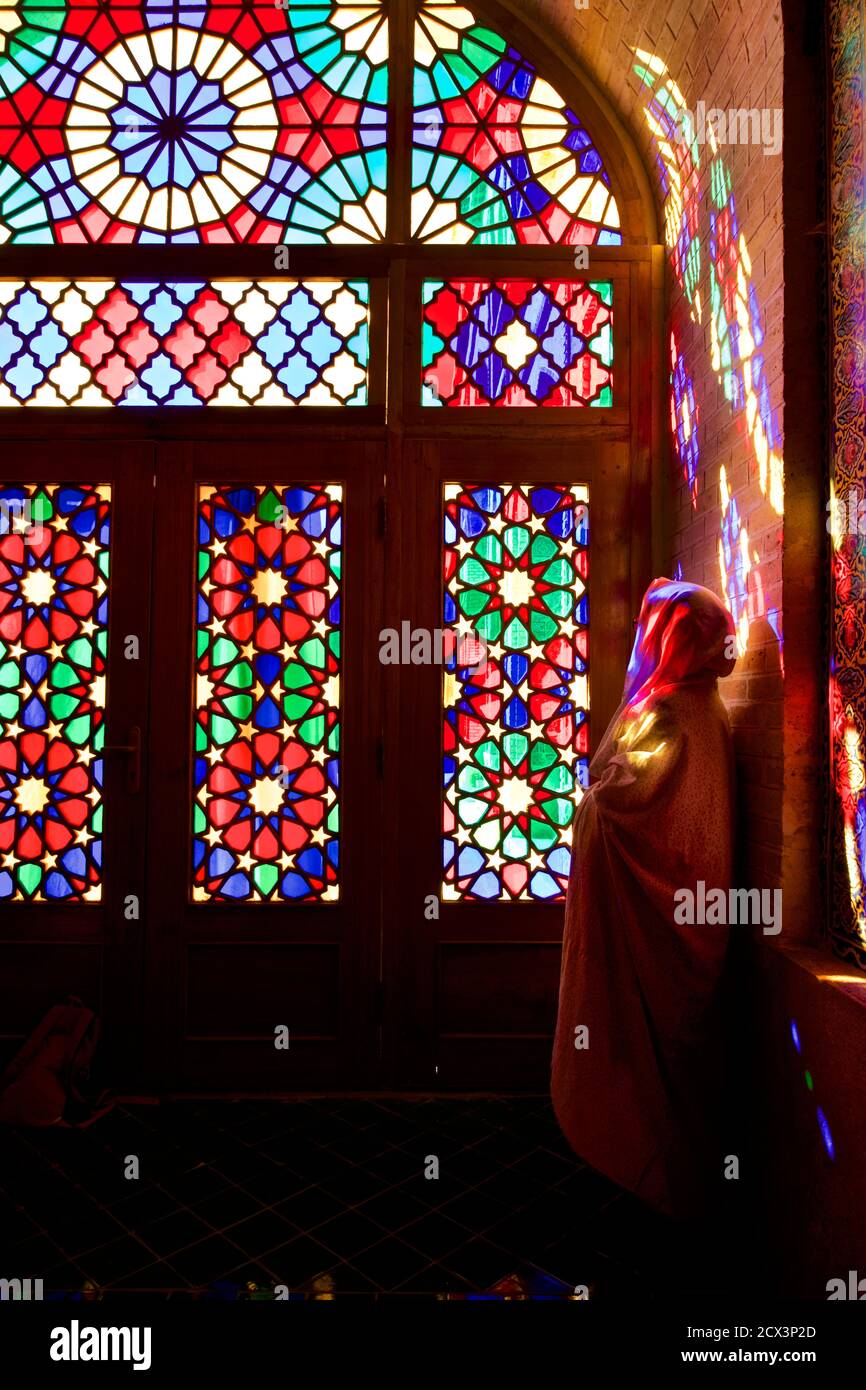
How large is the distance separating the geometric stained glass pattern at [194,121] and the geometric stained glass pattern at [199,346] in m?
0.24

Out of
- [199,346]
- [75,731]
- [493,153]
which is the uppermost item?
[493,153]

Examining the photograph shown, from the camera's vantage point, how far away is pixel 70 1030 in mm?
3355

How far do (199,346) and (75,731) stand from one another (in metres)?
1.61

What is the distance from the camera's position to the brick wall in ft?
7.73

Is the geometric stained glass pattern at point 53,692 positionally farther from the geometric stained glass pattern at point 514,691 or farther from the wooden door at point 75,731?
the geometric stained glass pattern at point 514,691

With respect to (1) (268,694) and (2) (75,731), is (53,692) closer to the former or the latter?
(2) (75,731)

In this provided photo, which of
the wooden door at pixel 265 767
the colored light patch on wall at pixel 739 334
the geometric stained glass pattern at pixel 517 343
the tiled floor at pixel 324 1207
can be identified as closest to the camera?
the tiled floor at pixel 324 1207

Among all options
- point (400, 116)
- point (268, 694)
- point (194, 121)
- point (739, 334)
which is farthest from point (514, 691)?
point (194, 121)

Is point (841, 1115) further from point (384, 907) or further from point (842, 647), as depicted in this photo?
point (384, 907)

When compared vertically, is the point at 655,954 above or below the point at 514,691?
below

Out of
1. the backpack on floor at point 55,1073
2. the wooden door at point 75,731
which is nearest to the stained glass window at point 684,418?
the wooden door at point 75,731

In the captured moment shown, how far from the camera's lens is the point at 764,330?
246 centimetres

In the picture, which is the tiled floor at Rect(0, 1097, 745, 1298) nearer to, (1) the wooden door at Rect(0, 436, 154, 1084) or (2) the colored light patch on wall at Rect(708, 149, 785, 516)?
(1) the wooden door at Rect(0, 436, 154, 1084)

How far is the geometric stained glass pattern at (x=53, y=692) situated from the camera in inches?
138
